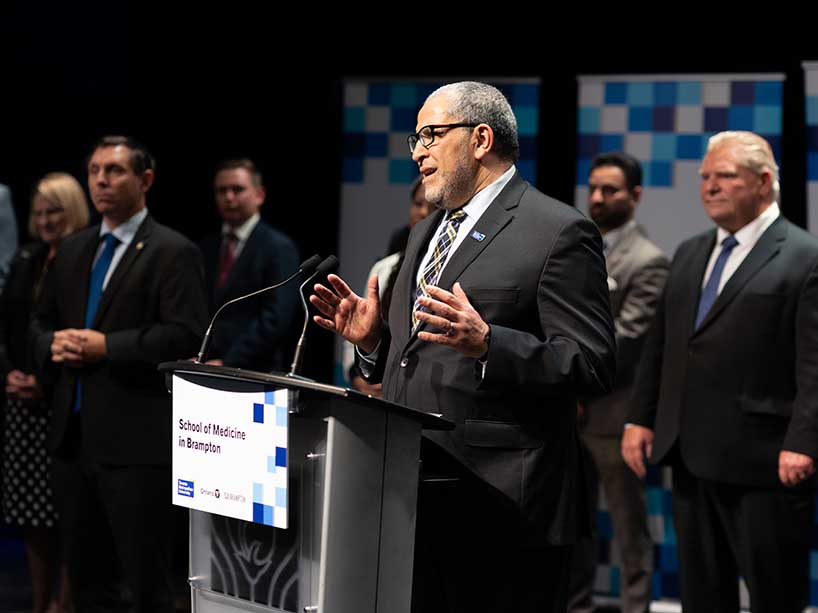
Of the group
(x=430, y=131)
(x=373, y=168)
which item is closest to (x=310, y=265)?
(x=430, y=131)

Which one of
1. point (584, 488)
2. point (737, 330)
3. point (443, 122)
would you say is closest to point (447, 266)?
point (443, 122)

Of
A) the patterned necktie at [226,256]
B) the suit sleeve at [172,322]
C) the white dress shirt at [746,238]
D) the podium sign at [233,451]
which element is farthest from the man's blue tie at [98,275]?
the white dress shirt at [746,238]

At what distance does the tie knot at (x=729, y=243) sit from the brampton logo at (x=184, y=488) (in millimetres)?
Result: 2191

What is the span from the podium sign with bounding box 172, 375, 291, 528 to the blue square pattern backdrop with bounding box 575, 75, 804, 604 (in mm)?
3252

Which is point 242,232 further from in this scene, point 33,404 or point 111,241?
point 111,241

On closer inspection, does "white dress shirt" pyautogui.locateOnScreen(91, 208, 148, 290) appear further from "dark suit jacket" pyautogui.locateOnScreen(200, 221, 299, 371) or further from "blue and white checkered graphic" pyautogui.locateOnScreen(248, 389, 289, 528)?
"blue and white checkered graphic" pyautogui.locateOnScreen(248, 389, 289, 528)

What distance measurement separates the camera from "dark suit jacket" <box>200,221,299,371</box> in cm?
564

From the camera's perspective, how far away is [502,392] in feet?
9.10

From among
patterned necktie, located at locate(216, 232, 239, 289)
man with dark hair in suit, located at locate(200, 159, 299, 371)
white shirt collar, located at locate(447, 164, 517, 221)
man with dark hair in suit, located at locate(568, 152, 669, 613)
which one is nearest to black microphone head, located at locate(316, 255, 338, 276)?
white shirt collar, located at locate(447, 164, 517, 221)

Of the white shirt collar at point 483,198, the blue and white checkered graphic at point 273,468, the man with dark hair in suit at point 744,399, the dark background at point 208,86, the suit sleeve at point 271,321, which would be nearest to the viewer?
the blue and white checkered graphic at point 273,468

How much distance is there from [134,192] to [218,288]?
1498mm

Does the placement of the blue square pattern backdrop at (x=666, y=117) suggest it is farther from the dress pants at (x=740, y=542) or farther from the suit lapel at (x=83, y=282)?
the suit lapel at (x=83, y=282)

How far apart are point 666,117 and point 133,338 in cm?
267

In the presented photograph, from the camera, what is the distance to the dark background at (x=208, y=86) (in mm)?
6367
